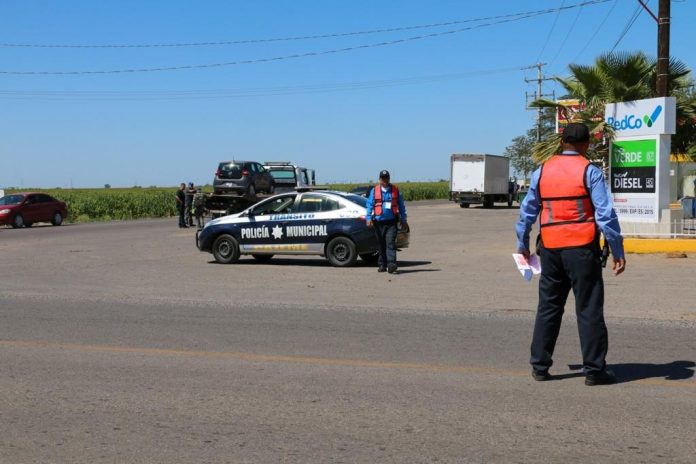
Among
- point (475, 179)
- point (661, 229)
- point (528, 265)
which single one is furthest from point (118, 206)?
point (528, 265)

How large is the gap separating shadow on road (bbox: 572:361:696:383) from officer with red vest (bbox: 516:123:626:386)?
0.31 metres

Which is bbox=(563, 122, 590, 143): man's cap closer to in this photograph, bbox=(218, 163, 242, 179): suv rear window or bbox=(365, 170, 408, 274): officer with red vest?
bbox=(365, 170, 408, 274): officer with red vest

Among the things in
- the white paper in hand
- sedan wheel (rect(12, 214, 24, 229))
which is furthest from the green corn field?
the white paper in hand

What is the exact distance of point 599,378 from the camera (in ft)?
20.6

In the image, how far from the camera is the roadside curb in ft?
58.5

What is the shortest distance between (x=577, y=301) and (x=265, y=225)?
1176cm

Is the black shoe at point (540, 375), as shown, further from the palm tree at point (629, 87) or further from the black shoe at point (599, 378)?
the palm tree at point (629, 87)

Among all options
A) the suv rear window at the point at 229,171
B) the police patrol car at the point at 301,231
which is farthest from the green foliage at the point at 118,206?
the police patrol car at the point at 301,231

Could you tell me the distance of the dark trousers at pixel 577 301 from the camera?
243 inches

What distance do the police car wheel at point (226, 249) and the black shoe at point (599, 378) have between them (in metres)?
12.2

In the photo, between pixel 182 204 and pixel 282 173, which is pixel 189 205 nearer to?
pixel 182 204

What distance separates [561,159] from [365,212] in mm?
10328

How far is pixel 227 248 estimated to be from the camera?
58.8ft

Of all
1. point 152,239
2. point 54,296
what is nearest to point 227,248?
point 54,296
